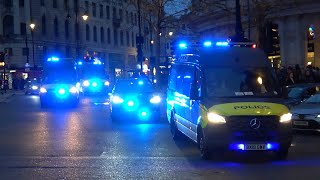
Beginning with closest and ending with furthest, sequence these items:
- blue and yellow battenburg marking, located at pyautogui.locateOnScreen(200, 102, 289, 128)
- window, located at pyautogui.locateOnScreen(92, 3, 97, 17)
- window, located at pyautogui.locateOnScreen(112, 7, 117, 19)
A: blue and yellow battenburg marking, located at pyautogui.locateOnScreen(200, 102, 289, 128) < window, located at pyautogui.locateOnScreen(92, 3, 97, 17) < window, located at pyautogui.locateOnScreen(112, 7, 117, 19)

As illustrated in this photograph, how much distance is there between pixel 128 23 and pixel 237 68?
8883 centimetres

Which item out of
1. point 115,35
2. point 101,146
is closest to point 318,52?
point 101,146

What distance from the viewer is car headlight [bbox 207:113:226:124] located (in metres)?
10.6

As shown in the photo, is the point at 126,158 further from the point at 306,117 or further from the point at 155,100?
the point at 155,100

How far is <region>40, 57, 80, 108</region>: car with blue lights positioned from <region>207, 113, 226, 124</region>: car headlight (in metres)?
20.7

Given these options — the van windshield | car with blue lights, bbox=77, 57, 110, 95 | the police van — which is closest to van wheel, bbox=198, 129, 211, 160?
the police van

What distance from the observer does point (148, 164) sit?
35.1 ft

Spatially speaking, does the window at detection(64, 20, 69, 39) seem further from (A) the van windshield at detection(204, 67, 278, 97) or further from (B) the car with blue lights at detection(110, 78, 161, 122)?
(A) the van windshield at detection(204, 67, 278, 97)

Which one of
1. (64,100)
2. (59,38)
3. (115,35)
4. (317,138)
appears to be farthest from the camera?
(115,35)

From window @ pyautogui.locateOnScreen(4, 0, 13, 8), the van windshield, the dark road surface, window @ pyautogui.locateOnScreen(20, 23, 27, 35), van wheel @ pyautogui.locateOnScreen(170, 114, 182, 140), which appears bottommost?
the dark road surface

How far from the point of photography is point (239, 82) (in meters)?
11.6

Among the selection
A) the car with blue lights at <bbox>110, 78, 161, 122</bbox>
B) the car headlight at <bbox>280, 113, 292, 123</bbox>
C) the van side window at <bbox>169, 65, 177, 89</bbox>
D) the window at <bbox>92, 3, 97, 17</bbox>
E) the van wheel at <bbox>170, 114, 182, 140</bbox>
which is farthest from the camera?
the window at <bbox>92, 3, 97, 17</bbox>

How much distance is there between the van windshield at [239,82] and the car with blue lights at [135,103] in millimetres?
8902

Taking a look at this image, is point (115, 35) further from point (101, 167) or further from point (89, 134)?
point (101, 167)
